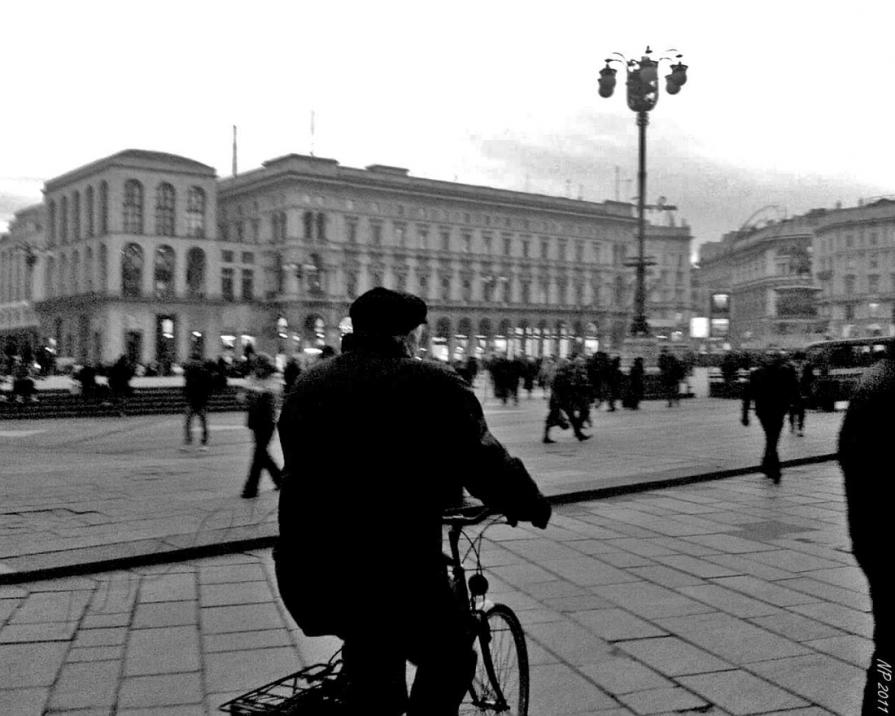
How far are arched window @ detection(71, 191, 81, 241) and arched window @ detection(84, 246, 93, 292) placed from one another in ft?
7.51

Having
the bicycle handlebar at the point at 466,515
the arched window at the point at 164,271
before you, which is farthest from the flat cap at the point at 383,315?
the arched window at the point at 164,271

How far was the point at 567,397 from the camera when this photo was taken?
15.0 m

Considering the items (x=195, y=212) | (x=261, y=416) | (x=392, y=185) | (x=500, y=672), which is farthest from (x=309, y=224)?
(x=500, y=672)

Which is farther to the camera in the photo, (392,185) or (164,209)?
(392,185)

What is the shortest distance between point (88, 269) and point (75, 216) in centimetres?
517

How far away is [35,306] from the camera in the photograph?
79.4 m

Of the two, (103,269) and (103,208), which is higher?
(103,208)

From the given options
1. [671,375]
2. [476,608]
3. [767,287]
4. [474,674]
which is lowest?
[474,674]

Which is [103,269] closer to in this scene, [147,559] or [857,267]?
[857,267]

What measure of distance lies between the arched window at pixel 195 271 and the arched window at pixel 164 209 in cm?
230

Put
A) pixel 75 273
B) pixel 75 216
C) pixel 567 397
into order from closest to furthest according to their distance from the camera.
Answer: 1. pixel 567 397
2. pixel 75 216
3. pixel 75 273

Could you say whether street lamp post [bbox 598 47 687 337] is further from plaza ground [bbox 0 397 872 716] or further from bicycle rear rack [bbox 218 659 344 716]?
bicycle rear rack [bbox 218 659 344 716]

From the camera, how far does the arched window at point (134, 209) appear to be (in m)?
68.8

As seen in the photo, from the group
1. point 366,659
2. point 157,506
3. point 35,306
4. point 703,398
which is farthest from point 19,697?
point 35,306
